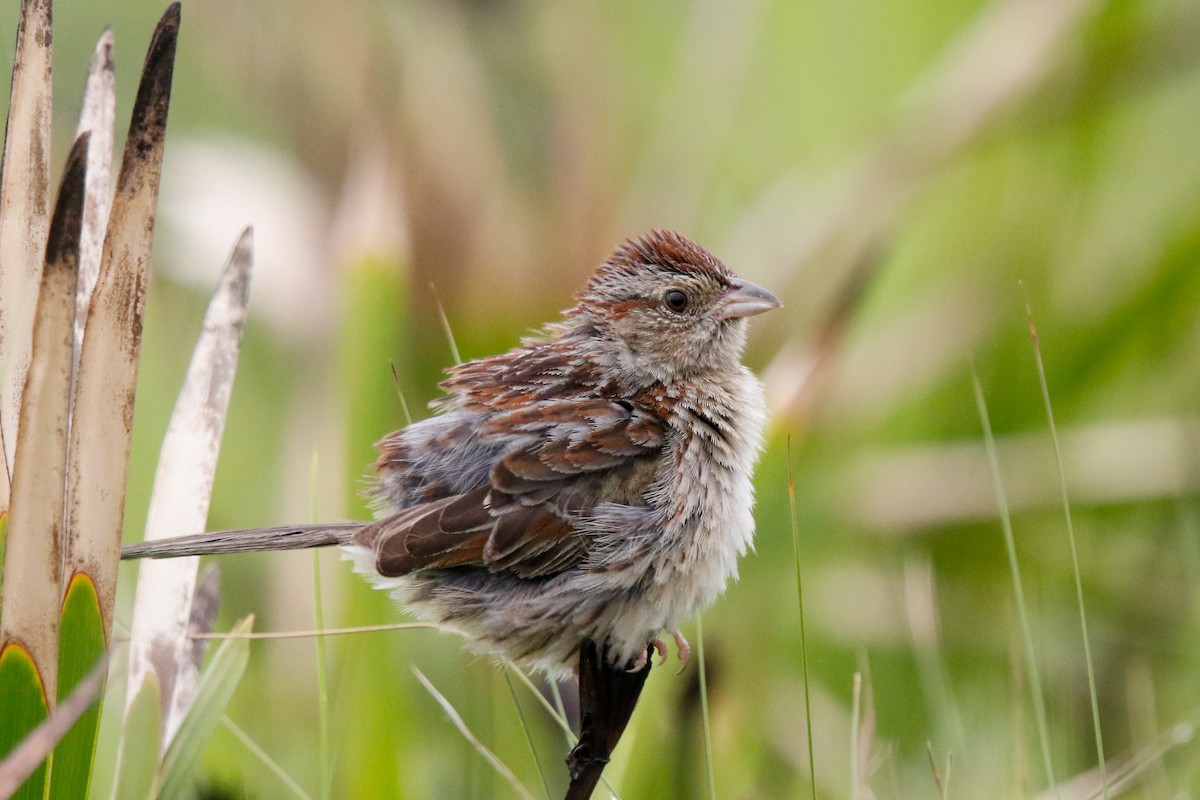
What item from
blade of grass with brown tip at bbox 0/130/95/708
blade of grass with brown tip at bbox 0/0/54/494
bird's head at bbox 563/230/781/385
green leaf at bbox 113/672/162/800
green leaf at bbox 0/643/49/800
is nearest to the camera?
blade of grass with brown tip at bbox 0/130/95/708

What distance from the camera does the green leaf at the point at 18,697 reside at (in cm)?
153

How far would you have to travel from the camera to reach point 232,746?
2.76 m

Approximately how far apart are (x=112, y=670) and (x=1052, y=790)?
1484mm

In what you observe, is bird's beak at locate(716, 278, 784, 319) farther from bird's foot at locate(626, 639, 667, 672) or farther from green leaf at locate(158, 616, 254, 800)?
green leaf at locate(158, 616, 254, 800)

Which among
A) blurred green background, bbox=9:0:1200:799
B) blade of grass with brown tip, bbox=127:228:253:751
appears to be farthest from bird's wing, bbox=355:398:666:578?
blurred green background, bbox=9:0:1200:799

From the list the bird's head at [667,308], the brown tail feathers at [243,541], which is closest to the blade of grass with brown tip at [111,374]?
the brown tail feathers at [243,541]

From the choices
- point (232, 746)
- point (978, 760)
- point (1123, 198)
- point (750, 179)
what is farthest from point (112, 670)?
point (1123, 198)

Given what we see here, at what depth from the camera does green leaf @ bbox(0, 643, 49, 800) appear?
1.53 metres

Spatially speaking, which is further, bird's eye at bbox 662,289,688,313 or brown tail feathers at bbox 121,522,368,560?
bird's eye at bbox 662,289,688,313

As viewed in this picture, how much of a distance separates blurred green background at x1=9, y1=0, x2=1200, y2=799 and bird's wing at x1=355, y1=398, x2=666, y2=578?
0.88 m

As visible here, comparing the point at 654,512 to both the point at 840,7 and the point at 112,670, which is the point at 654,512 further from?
the point at 840,7

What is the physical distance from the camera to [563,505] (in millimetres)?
2104

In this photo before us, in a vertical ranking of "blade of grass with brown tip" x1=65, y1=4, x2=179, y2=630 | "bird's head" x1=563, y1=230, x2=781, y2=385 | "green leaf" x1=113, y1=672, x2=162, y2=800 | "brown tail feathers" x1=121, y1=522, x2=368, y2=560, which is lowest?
"green leaf" x1=113, y1=672, x2=162, y2=800

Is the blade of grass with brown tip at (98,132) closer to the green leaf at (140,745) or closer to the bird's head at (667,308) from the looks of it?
the green leaf at (140,745)
